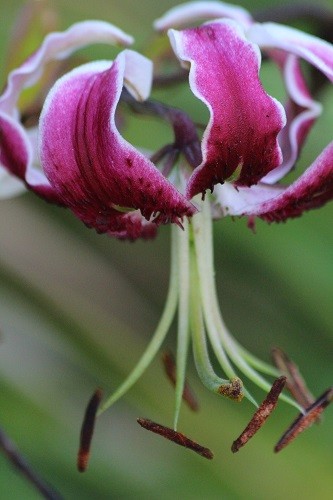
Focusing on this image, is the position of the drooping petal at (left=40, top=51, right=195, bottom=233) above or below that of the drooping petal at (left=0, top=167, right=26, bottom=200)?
above

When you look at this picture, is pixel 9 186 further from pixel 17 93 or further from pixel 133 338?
pixel 133 338

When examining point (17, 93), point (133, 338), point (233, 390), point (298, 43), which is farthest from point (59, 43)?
point (133, 338)

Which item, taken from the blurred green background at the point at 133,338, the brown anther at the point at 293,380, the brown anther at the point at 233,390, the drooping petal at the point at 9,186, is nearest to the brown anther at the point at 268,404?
the brown anther at the point at 233,390

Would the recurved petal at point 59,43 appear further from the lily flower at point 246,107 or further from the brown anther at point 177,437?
the brown anther at point 177,437

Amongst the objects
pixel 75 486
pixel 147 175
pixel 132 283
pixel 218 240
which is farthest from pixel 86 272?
pixel 147 175

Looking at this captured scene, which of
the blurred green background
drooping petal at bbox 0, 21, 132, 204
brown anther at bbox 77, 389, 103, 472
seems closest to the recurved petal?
drooping petal at bbox 0, 21, 132, 204

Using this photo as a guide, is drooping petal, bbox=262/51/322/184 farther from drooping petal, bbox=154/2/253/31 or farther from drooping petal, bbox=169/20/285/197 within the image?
drooping petal, bbox=169/20/285/197
